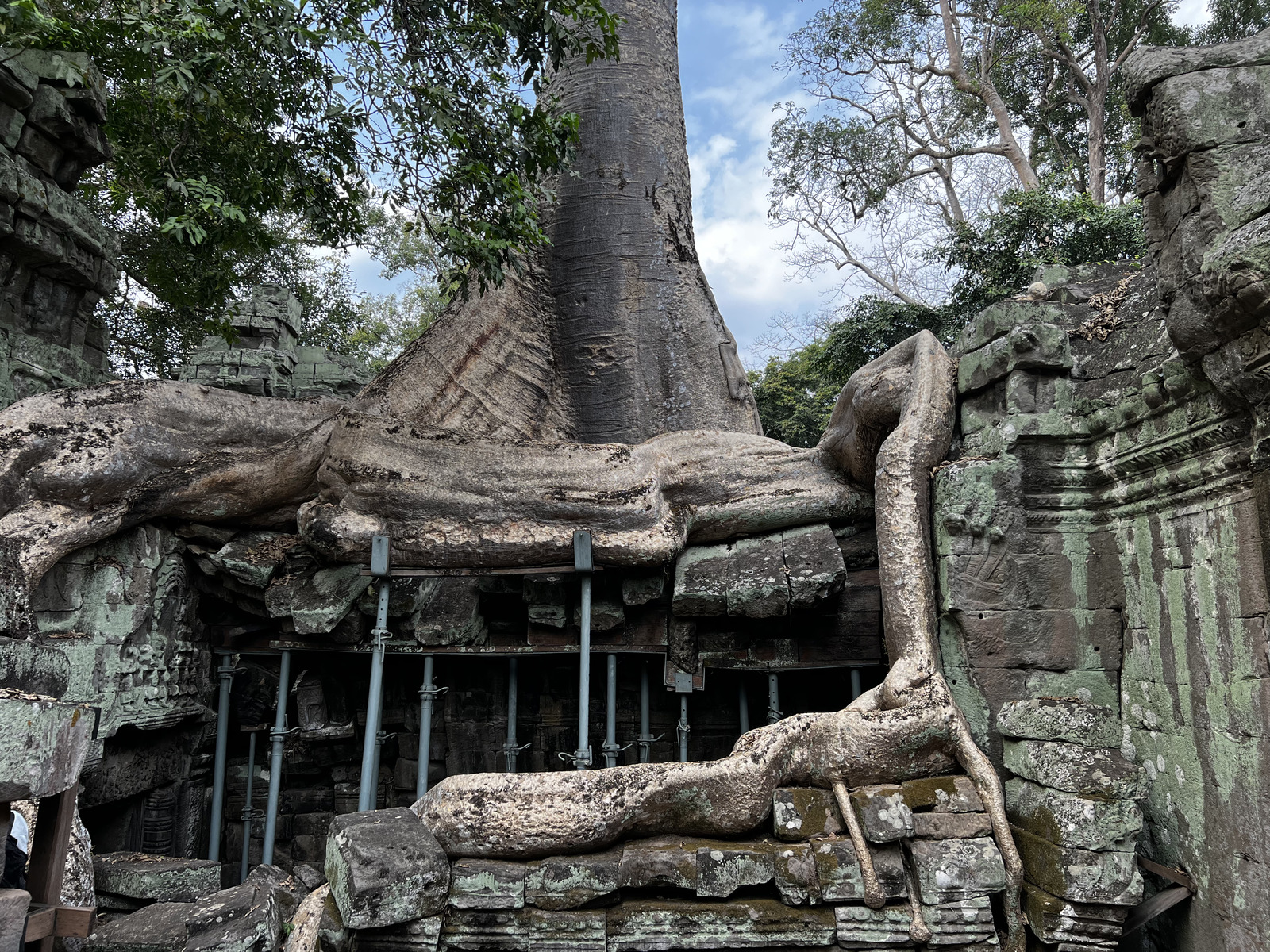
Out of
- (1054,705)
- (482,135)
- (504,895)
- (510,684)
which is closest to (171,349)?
(482,135)

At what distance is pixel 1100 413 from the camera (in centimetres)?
378

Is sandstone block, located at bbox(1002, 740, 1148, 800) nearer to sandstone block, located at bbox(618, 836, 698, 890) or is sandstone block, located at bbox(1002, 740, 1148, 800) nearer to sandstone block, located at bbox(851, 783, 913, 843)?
sandstone block, located at bbox(851, 783, 913, 843)

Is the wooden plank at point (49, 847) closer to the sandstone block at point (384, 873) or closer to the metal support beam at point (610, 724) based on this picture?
the sandstone block at point (384, 873)

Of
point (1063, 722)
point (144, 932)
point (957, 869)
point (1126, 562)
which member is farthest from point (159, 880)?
point (1126, 562)

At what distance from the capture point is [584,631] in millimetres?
4441

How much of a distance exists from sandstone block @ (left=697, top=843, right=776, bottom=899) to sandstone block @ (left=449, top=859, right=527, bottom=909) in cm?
69

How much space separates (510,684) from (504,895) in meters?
1.73

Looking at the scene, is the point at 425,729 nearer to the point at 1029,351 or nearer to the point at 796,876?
the point at 796,876

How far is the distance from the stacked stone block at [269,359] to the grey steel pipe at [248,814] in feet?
19.1

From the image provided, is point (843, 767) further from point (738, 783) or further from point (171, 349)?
point (171, 349)

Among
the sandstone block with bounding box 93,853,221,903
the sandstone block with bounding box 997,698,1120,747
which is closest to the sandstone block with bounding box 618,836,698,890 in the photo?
the sandstone block with bounding box 997,698,1120,747

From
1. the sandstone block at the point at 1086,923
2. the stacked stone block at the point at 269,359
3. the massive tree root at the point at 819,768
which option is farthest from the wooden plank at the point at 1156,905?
the stacked stone block at the point at 269,359

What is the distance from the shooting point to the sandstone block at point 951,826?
3.27 m

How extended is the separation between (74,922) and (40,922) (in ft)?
0.35
